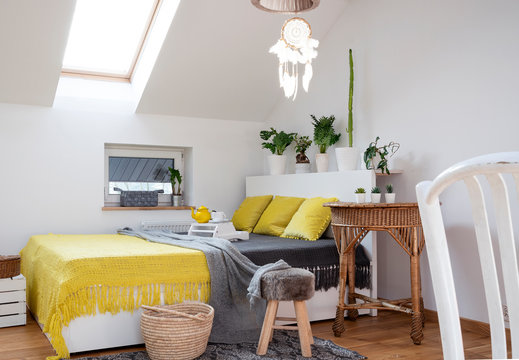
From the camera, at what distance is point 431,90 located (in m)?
3.53

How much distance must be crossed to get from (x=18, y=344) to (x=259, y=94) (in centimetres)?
307

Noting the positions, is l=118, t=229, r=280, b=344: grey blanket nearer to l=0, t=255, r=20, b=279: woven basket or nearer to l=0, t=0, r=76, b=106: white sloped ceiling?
l=0, t=255, r=20, b=279: woven basket

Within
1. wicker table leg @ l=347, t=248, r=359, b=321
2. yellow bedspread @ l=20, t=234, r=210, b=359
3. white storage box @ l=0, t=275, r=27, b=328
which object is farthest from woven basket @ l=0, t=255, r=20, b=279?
wicker table leg @ l=347, t=248, r=359, b=321

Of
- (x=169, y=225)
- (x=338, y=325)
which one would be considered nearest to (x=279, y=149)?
(x=169, y=225)

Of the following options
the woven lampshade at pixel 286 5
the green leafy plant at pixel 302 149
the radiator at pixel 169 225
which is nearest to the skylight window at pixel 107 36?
the radiator at pixel 169 225

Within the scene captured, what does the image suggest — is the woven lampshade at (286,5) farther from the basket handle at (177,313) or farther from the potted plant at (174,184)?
the potted plant at (174,184)

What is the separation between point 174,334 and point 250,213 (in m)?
2.08

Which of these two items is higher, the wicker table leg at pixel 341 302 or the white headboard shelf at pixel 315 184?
the white headboard shelf at pixel 315 184

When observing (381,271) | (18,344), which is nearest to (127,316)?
(18,344)

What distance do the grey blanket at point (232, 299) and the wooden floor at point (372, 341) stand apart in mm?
429

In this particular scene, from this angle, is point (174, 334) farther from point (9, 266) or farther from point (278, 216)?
point (278, 216)

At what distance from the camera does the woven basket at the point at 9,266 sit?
3.31 metres

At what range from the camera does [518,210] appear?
293 centimetres

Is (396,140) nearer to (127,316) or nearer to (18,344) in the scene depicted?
(127,316)
